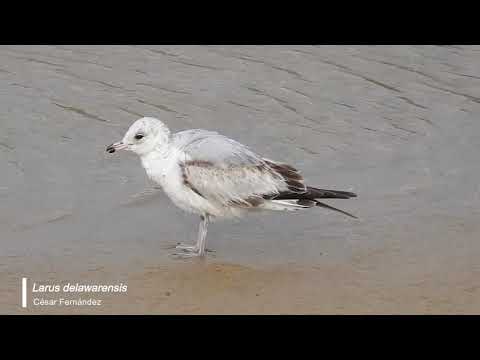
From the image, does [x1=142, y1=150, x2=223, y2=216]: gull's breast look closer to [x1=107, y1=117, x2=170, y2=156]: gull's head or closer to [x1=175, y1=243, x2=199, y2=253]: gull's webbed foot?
[x1=107, y1=117, x2=170, y2=156]: gull's head

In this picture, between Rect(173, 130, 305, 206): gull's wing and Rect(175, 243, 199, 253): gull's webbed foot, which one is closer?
Rect(173, 130, 305, 206): gull's wing

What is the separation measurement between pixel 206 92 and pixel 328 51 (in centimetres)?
265

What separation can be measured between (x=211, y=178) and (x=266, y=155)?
8.27 feet

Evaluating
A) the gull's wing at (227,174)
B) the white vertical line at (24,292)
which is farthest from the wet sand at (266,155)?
the gull's wing at (227,174)

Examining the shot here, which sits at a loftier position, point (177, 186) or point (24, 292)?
point (177, 186)

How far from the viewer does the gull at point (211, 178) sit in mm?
8359

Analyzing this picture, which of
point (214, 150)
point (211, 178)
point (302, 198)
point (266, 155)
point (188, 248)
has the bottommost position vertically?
point (188, 248)

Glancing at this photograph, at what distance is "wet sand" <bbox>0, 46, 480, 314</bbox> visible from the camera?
7797 mm

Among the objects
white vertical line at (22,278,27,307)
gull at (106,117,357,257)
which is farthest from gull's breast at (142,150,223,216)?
white vertical line at (22,278,27,307)

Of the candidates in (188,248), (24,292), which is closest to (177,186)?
(188,248)

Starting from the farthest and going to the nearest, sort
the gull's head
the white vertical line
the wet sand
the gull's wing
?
the gull's head < the gull's wing < the wet sand < the white vertical line

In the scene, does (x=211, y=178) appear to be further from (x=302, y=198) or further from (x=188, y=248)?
(x=302, y=198)

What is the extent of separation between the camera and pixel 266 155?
35.4 feet

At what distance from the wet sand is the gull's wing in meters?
0.62
